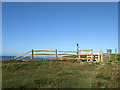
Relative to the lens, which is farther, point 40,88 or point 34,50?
point 34,50

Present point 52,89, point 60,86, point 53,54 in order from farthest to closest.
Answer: point 53,54, point 60,86, point 52,89

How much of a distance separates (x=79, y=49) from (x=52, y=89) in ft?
49.4

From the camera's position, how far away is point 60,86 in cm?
610

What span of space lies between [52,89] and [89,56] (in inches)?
589

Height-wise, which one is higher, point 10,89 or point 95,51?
point 95,51

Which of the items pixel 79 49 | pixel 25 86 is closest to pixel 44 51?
pixel 79 49

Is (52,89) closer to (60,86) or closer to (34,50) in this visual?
(60,86)

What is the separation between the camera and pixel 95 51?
19922 millimetres

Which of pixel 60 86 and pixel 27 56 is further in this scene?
pixel 27 56

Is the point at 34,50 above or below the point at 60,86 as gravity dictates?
above

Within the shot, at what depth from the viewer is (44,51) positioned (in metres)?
19.9

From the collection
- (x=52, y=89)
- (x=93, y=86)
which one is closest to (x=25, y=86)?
(x=52, y=89)

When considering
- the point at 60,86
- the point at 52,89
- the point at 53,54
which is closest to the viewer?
the point at 52,89

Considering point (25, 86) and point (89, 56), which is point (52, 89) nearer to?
point (25, 86)
